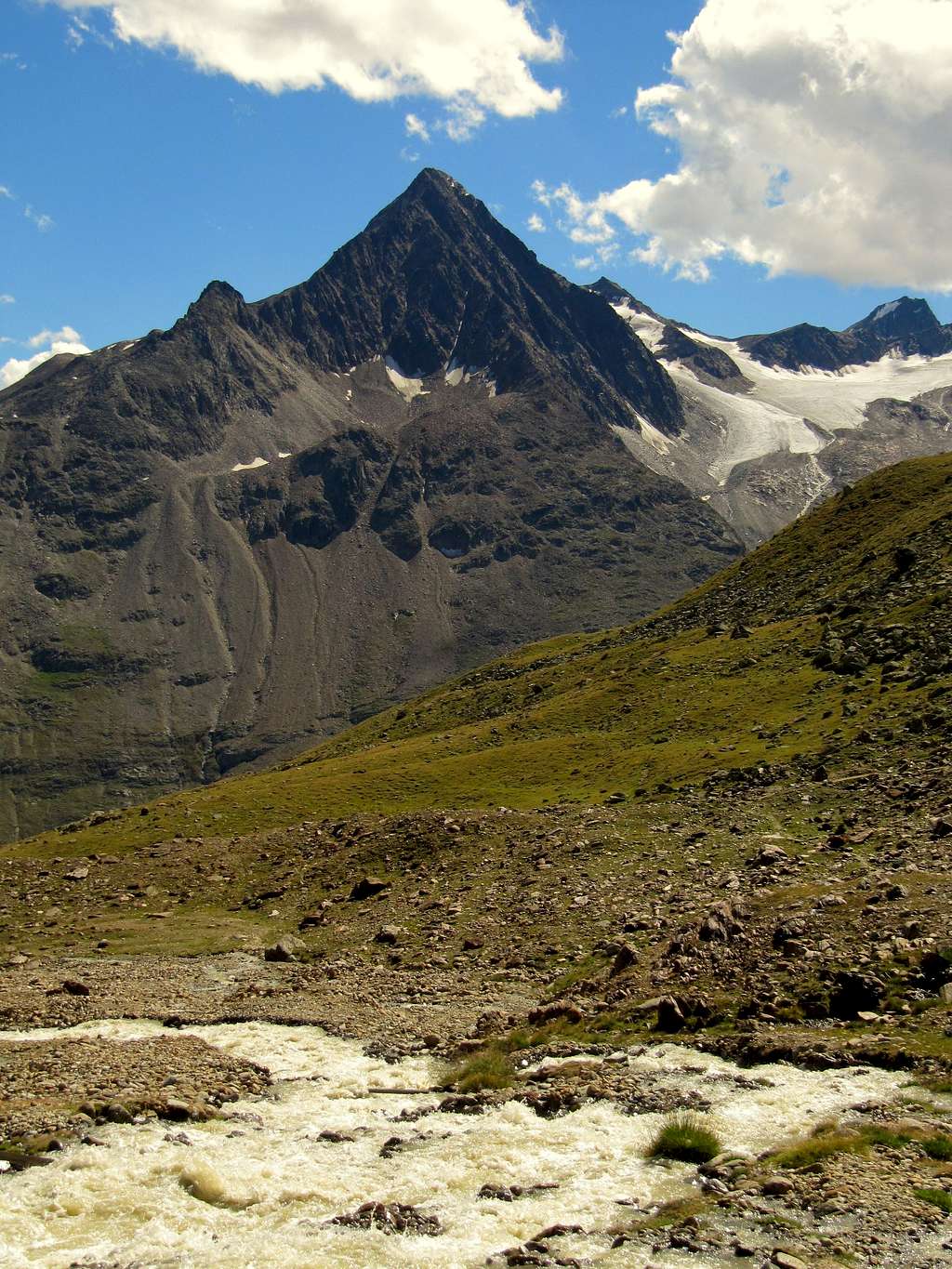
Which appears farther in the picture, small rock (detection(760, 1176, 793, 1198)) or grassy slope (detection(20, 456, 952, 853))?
grassy slope (detection(20, 456, 952, 853))

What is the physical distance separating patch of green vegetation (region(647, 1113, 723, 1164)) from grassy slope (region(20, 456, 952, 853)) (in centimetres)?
4398

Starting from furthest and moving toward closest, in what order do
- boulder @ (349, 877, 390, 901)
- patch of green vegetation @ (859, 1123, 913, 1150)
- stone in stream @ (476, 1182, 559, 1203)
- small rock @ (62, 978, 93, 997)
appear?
boulder @ (349, 877, 390, 901) → small rock @ (62, 978, 93, 997) → patch of green vegetation @ (859, 1123, 913, 1150) → stone in stream @ (476, 1182, 559, 1203)

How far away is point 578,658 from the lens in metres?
133

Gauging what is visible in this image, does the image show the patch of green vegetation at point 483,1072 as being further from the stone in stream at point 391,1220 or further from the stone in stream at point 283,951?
the stone in stream at point 283,951

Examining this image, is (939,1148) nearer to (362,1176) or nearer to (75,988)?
(362,1176)

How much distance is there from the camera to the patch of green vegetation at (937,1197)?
2112 cm

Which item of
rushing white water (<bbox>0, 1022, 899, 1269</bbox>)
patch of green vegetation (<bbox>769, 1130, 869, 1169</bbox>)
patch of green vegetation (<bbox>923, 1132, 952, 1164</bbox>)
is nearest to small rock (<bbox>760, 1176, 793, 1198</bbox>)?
patch of green vegetation (<bbox>769, 1130, 869, 1169</bbox>)

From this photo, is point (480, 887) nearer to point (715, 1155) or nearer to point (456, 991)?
point (456, 991)

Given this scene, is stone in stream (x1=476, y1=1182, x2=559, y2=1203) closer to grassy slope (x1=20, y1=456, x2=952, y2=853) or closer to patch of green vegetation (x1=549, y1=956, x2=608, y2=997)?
patch of green vegetation (x1=549, y1=956, x2=608, y2=997)

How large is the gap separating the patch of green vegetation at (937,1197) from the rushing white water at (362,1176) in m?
4.15

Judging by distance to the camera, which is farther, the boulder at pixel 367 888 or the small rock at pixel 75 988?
the boulder at pixel 367 888

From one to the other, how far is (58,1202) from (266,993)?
780 inches

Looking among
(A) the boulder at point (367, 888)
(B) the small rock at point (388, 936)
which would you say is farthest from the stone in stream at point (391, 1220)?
(A) the boulder at point (367, 888)

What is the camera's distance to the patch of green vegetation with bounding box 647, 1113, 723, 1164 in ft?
80.8
